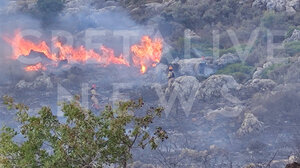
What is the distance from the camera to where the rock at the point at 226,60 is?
4041 cm

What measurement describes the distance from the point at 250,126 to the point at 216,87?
21.9ft

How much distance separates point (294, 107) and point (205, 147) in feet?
22.8

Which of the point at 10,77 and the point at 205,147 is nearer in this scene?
the point at 205,147

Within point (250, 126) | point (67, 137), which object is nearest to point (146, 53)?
point (250, 126)

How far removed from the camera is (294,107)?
29578mm

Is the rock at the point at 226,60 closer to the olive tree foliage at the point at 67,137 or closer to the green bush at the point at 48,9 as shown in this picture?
the green bush at the point at 48,9

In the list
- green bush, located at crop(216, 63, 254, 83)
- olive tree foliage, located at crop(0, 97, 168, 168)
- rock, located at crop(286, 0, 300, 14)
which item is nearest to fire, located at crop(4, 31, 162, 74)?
green bush, located at crop(216, 63, 254, 83)

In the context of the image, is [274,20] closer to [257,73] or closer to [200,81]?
[257,73]

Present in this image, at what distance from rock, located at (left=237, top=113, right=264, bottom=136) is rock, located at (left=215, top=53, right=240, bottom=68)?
12.7m

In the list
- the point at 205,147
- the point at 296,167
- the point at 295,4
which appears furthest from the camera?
the point at 295,4

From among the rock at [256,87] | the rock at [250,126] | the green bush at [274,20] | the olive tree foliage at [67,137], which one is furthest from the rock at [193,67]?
the olive tree foliage at [67,137]

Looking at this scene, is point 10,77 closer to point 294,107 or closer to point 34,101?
point 34,101

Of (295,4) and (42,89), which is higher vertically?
(295,4)

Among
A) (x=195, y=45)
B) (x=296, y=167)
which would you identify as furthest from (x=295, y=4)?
(x=296, y=167)
